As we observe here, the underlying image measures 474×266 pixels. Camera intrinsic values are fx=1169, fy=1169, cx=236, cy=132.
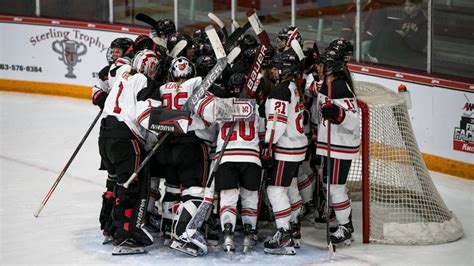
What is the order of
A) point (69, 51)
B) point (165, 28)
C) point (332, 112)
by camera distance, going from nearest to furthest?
point (332, 112)
point (165, 28)
point (69, 51)

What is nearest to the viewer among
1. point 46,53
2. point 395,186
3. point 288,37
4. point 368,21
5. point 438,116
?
point 395,186

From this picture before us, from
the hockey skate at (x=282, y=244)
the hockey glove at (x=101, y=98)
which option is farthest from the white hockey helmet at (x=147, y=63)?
the hockey skate at (x=282, y=244)

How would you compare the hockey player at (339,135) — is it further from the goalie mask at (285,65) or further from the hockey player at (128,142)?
the hockey player at (128,142)

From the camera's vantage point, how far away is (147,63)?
6797 millimetres

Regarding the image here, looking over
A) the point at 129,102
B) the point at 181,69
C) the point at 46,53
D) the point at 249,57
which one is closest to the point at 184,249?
the point at 129,102

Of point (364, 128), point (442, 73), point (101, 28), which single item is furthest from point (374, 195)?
point (101, 28)

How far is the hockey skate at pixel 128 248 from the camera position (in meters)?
6.73

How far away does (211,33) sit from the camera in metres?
6.71

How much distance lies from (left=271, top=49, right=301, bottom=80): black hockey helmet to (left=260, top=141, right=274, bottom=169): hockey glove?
406 mm

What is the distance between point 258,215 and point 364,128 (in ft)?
2.72

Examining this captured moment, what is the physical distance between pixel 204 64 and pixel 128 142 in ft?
2.11

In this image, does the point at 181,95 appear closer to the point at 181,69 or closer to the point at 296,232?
the point at 181,69

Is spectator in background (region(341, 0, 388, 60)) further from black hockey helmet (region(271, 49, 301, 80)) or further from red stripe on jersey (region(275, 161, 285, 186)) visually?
red stripe on jersey (region(275, 161, 285, 186))

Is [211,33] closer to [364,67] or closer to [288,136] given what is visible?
[288,136]
